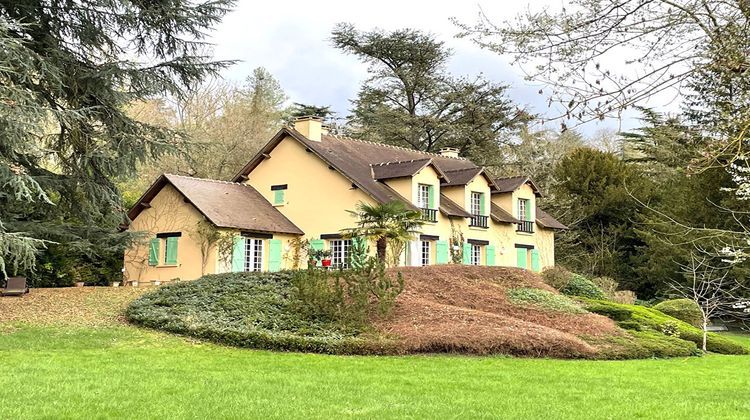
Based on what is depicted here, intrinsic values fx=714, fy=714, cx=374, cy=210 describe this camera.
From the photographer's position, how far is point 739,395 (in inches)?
389

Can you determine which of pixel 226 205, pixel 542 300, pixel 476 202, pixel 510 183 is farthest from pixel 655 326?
pixel 226 205

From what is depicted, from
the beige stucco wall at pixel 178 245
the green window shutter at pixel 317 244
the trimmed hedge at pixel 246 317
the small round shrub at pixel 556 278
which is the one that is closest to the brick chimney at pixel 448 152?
the green window shutter at pixel 317 244

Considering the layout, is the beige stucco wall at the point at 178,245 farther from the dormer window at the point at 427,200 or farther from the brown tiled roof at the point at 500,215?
the brown tiled roof at the point at 500,215

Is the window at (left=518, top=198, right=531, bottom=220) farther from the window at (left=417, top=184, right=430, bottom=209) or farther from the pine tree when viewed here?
the pine tree

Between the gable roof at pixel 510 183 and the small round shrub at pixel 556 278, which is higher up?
the gable roof at pixel 510 183

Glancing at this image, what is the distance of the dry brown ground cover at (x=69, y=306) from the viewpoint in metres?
15.3

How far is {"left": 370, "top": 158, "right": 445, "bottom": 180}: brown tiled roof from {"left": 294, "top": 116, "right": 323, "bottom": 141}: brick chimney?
2479 millimetres

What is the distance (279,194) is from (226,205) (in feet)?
9.73

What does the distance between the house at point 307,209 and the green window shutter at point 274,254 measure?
4 cm

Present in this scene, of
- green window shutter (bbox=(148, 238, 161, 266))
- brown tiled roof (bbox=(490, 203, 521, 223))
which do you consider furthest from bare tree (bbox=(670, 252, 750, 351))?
green window shutter (bbox=(148, 238, 161, 266))

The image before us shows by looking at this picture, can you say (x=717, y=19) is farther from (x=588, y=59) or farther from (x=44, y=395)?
(x=44, y=395)

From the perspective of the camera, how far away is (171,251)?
2444 cm

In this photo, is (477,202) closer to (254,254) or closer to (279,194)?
(279,194)

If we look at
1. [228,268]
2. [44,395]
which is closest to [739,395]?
[44,395]
